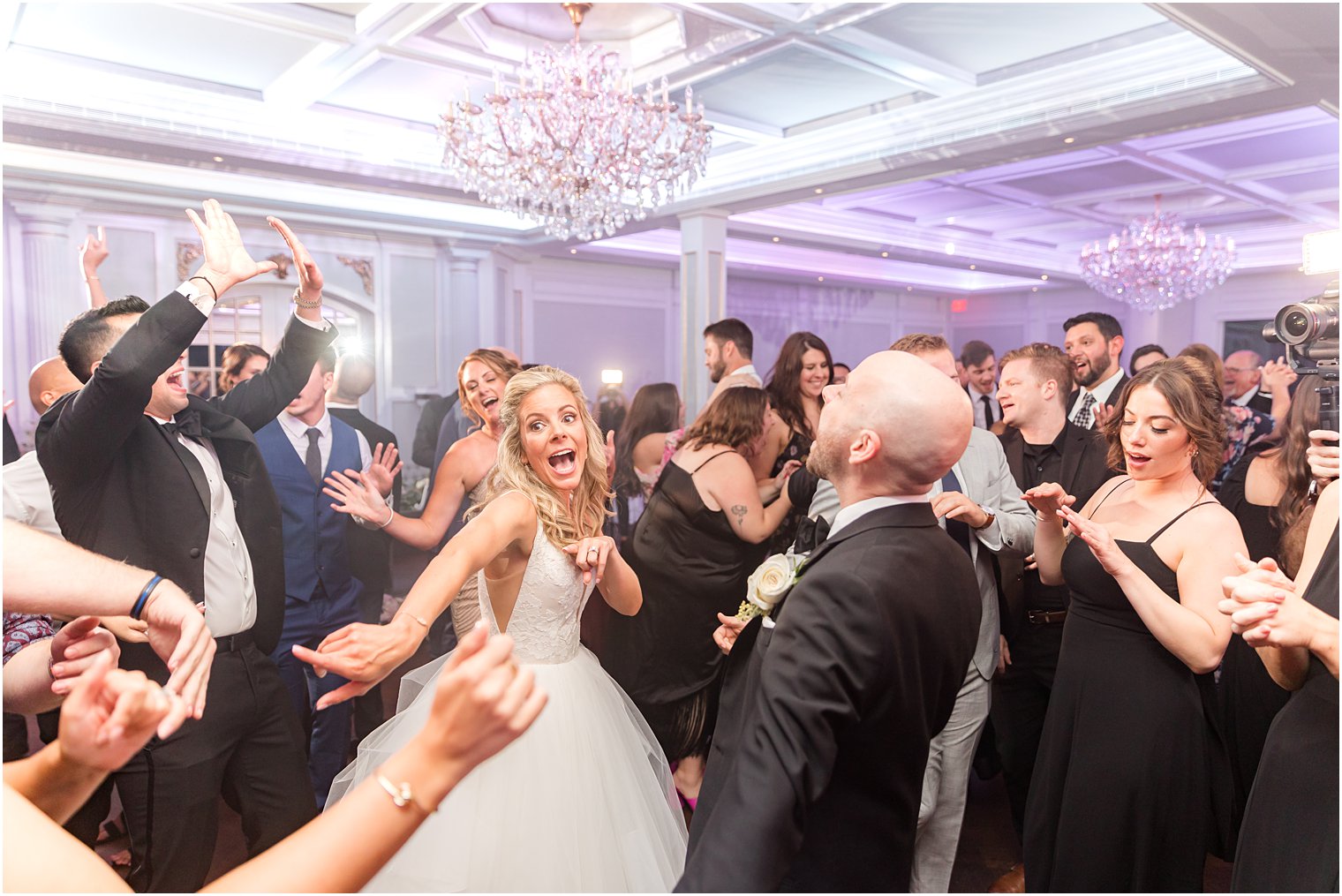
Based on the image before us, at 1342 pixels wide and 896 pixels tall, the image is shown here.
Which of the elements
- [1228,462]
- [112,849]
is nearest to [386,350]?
[112,849]

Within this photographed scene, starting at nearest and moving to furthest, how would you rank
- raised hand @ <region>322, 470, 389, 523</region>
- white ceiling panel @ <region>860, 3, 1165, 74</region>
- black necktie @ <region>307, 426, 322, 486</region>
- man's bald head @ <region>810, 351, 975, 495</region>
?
man's bald head @ <region>810, 351, 975, 495</region> < raised hand @ <region>322, 470, 389, 523</region> < black necktie @ <region>307, 426, 322, 486</region> < white ceiling panel @ <region>860, 3, 1165, 74</region>

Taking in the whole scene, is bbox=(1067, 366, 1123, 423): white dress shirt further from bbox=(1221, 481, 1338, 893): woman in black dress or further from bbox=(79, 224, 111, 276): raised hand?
bbox=(79, 224, 111, 276): raised hand

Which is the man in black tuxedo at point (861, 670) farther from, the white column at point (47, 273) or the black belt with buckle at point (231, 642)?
the white column at point (47, 273)

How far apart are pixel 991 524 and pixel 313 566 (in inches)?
88.3

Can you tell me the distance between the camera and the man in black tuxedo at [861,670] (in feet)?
3.97

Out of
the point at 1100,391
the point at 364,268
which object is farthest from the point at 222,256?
the point at 364,268

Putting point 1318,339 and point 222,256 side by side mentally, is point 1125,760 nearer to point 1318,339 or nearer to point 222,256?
point 1318,339

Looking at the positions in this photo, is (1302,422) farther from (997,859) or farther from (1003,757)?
(997,859)

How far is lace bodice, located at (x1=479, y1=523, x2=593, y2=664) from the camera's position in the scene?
6.79 feet

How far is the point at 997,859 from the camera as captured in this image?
113 inches

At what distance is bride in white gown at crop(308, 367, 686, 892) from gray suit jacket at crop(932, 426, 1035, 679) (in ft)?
3.32

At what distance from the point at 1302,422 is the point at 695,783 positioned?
2.34 metres

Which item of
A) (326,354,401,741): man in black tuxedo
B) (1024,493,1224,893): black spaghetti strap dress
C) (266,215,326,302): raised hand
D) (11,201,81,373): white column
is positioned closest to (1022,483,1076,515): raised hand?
(1024,493,1224,893): black spaghetti strap dress

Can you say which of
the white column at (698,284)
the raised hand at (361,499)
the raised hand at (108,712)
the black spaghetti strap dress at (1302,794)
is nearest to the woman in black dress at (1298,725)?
the black spaghetti strap dress at (1302,794)
